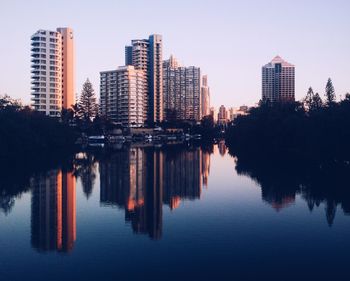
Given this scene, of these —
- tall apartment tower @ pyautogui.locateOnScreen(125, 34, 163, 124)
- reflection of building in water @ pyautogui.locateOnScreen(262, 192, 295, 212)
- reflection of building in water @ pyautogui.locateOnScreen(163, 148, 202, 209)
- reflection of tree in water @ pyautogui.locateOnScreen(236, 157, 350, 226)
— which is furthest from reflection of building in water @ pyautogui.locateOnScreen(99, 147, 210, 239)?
tall apartment tower @ pyautogui.locateOnScreen(125, 34, 163, 124)

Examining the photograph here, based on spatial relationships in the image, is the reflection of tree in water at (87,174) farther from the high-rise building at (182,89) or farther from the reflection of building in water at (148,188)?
the high-rise building at (182,89)

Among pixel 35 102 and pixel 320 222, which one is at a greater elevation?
pixel 35 102

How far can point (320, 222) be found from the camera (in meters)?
21.0

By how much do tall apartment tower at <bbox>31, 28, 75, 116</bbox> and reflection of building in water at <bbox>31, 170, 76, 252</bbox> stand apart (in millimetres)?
74635

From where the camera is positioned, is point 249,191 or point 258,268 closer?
point 258,268

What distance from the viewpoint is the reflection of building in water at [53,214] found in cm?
1753


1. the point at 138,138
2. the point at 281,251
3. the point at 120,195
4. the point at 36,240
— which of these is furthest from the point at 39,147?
the point at 138,138

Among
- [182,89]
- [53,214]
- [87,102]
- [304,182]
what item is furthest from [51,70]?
[53,214]

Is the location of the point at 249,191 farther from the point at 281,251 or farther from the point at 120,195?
the point at 281,251

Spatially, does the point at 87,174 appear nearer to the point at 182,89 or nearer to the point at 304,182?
the point at 304,182

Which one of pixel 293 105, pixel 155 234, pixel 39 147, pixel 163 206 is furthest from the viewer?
pixel 293 105

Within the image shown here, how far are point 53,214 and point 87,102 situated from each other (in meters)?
84.0

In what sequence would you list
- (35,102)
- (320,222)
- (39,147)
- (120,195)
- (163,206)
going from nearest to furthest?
(320,222), (163,206), (120,195), (39,147), (35,102)

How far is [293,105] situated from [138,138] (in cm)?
6624
